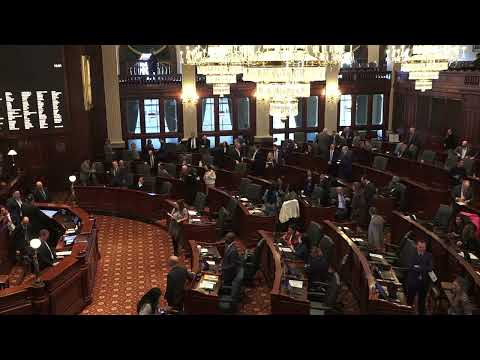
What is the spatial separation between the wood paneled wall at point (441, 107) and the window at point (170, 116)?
922 cm

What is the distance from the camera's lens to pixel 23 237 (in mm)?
10680

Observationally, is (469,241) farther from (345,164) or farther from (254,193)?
(345,164)

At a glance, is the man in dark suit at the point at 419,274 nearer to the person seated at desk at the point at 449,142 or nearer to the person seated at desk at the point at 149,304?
the person seated at desk at the point at 149,304

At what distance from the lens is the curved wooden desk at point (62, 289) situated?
25.5 ft

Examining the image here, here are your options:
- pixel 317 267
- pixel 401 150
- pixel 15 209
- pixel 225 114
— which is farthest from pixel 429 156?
pixel 15 209

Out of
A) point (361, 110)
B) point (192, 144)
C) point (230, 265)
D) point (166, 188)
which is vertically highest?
point (361, 110)

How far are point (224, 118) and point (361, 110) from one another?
596cm

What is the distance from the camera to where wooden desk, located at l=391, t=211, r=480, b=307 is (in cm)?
793

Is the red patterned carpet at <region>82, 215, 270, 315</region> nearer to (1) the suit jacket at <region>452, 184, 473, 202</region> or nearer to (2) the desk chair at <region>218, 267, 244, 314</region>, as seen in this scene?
(2) the desk chair at <region>218, 267, 244, 314</region>

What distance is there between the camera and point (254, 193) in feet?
43.4

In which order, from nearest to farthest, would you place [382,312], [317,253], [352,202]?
[382,312] < [317,253] < [352,202]
